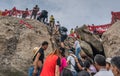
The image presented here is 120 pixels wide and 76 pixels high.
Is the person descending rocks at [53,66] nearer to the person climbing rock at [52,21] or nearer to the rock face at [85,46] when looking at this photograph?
the rock face at [85,46]

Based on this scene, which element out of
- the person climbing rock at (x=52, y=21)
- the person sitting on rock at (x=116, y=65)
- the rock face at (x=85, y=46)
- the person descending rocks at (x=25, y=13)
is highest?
the person descending rocks at (x=25, y=13)

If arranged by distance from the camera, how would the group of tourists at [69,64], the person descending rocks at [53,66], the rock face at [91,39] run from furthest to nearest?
the rock face at [91,39]
the person descending rocks at [53,66]
the group of tourists at [69,64]

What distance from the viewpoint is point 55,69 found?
696cm

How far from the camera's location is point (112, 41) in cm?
2227

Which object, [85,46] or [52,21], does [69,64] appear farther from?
[52,21]

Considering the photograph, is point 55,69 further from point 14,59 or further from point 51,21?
point 51,21

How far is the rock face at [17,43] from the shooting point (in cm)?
1597

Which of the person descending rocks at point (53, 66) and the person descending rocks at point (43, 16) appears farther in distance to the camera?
the person descending rocks at point (43, 16)

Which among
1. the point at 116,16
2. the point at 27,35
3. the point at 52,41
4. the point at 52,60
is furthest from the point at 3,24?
the point at 52,60

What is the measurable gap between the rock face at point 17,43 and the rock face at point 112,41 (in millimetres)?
4326

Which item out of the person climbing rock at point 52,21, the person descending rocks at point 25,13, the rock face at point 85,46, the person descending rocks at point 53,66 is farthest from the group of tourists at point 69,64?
the person descending rocks at point 25,13

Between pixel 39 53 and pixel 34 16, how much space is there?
56.4 feet

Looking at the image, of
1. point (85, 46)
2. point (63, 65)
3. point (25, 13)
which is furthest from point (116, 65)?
point (25, 13)

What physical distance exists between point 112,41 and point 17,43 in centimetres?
703
